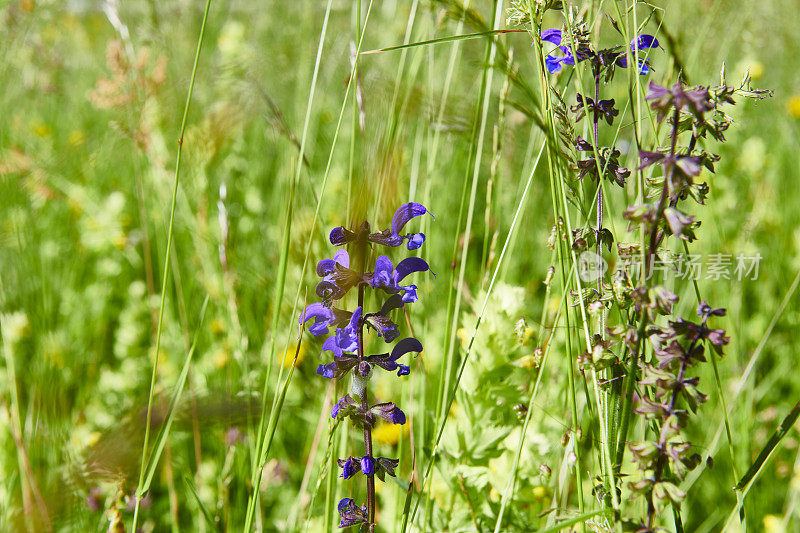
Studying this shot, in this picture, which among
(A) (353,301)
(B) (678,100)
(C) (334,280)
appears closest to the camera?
(B) (678,100)

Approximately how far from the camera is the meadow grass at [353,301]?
0.92 metres

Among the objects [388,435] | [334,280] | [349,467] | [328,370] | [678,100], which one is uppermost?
[678,100]

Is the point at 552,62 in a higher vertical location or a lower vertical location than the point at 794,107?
lower

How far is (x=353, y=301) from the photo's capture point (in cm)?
109

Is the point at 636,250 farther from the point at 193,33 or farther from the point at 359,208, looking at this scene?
the point at 193,33

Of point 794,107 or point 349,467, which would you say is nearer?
point 349,467

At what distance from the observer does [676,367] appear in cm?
74

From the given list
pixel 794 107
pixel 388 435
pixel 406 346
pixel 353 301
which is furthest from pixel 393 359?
pixel 794 107

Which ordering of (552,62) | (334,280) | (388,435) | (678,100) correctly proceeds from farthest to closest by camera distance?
(388,435)
(552,62)
(334,280)
(678,100)

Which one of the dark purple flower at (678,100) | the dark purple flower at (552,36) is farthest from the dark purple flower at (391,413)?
the dark purple flower at (552,36)

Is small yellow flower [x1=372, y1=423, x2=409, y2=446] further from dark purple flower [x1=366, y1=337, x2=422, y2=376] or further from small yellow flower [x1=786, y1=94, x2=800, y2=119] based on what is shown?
small yellow flower [x1=786, y1=94, x2=800, y2=119]

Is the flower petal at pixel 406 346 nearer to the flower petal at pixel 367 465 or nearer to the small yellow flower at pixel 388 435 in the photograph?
the flower petal at pixel 367 465

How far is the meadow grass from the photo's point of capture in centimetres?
92

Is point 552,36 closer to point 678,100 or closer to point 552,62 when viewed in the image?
point 552,62
